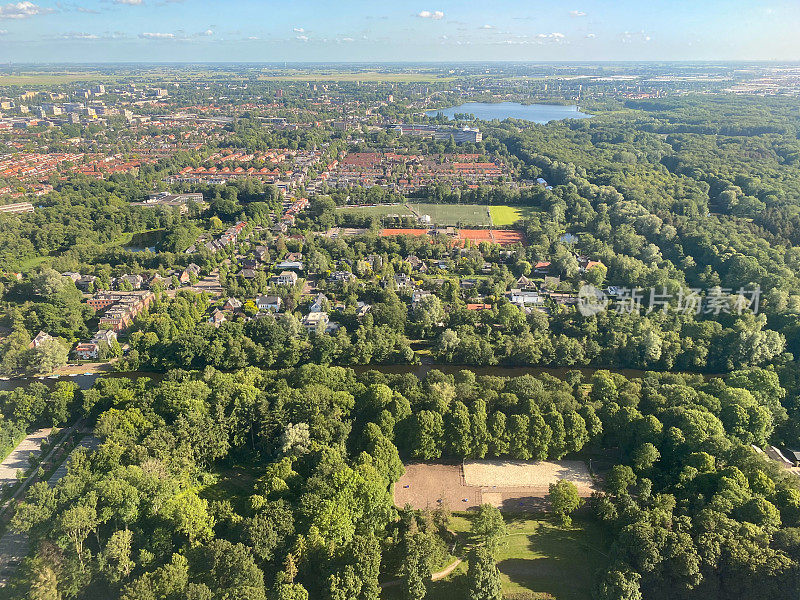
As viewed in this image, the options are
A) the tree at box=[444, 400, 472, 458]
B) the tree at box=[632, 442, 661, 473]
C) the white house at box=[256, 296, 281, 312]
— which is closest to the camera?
the tree at box=[632, 442, 661, 473]

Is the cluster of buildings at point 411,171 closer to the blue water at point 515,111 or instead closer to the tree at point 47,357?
the tree at point 47,357

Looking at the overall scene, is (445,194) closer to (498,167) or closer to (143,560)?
(498,167)

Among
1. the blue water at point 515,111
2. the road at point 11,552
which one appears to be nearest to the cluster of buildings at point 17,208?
the road at point 11,552

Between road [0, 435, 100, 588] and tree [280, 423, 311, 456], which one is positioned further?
tree [280, 423, 311, 456]

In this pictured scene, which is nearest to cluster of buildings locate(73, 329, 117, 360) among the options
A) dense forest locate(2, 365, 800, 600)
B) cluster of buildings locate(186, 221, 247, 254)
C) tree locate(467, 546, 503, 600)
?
dense forest locate(2, 365, 800, 600)

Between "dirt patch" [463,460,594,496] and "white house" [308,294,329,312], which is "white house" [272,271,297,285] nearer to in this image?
"white house" [308,294,329,312]

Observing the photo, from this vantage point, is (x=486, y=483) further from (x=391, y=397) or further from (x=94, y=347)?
(x=94, y=347)

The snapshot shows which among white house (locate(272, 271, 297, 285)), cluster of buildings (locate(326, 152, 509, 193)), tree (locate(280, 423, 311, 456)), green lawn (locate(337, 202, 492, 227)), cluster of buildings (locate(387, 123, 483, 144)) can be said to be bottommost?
tree (locate(280, 423, 311, 456))
